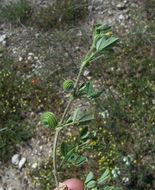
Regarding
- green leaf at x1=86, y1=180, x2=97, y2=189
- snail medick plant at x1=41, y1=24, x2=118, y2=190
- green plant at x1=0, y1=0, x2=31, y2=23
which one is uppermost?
snail medick plant at x1=41, y1=24, x2=118, y2=190

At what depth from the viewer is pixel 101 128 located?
4.69 meters

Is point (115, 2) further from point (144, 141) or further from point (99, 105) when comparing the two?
point (144, 141)

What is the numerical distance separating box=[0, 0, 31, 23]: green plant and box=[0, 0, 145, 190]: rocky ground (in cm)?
13

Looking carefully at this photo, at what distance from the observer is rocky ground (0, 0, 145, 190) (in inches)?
187

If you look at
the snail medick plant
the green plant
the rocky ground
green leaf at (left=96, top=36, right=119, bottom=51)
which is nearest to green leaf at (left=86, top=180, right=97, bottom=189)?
the snail medick plant

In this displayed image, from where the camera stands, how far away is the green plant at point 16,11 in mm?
6062

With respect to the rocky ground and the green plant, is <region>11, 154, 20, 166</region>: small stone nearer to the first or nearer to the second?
the rocky ground

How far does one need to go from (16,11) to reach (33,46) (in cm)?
56

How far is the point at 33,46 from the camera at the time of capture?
5.86m

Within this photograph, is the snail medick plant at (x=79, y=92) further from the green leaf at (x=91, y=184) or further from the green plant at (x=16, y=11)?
the green plant at (x=16, y=11)

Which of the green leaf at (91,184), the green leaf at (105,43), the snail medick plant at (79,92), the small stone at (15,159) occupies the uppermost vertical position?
the green leaf at (105,43)

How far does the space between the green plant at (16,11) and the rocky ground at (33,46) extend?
0.13 meters

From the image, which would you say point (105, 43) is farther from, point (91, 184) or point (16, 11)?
point (16, 11)

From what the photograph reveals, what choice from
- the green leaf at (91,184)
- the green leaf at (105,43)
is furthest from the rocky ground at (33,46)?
the green leaf at (105,43)
